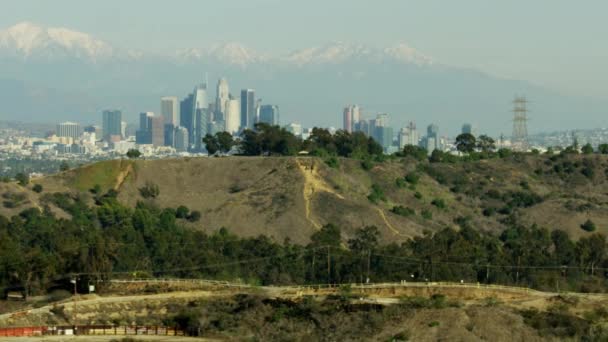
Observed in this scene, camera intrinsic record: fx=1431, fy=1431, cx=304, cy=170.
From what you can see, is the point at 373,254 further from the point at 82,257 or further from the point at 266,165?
the point at 266,165

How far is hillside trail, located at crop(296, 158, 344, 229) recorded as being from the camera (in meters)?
143

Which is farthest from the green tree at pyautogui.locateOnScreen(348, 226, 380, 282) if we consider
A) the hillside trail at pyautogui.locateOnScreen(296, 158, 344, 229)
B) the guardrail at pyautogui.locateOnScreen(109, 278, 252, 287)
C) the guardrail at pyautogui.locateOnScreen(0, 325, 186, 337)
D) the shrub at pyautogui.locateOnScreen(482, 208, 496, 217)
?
the guardrail at pyautogui.locateOnScreen(0, 325, 186, 337)

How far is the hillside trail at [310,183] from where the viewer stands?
14325 centimetres

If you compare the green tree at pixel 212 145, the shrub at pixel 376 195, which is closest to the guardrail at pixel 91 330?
the shrub at pixel 376 195

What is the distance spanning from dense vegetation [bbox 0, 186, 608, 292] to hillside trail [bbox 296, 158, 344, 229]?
14.9 m

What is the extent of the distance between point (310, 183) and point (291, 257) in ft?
119

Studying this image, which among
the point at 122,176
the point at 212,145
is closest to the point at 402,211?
the point at 122,176

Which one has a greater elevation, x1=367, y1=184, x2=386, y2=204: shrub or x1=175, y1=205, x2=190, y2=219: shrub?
x1=367, y1=184, x2=386, y2=204: shrub

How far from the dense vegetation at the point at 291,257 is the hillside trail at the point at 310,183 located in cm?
1487

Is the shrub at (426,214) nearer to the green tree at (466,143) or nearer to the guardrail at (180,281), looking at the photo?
the green tree at (466,143)

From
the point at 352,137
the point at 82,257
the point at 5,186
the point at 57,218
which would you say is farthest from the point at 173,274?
the point at 352,137

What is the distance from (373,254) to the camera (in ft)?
367

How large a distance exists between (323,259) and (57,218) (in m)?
36.6

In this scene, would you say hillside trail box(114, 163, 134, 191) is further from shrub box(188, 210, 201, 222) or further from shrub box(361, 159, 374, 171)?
shrub box(361, 159, 374, 171)
